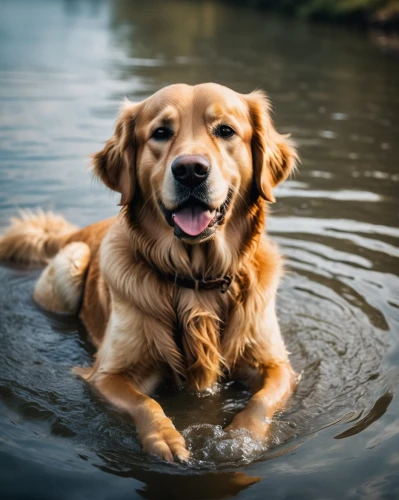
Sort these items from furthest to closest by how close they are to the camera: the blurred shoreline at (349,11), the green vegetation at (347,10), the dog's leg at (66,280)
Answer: the green vegetation at (347,10), the blurred shoreline at (349,11), the dog's leg at (66,280)

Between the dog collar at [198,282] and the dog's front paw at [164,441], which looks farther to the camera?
the dog collar at [198,282]

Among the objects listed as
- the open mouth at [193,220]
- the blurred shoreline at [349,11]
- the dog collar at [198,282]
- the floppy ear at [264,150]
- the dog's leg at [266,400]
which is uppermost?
the floppy ear at [264,150]

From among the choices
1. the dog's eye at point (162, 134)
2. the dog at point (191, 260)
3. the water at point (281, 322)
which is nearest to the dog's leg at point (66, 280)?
the water at point (281, 322)

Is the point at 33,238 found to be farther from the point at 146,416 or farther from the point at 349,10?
the point at 349,10

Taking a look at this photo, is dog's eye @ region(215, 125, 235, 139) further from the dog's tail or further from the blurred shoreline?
the blurred shoreline

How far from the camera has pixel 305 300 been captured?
19.1 feet

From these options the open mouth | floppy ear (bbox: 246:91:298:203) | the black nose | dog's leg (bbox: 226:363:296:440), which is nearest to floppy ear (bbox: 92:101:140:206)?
the open mouth

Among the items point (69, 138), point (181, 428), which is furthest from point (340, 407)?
point (69, 138)

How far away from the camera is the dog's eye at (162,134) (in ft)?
14.0

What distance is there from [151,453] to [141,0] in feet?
149

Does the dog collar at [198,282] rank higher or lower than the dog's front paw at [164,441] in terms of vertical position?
higher

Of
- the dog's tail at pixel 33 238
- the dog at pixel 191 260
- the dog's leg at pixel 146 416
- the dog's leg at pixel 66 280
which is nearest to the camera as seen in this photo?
the dog's leg at pixel 146 416

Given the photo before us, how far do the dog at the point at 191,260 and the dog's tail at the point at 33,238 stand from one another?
6.74 feet

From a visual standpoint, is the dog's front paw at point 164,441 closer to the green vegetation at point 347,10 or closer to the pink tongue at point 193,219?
the pink tongue at point 193,219
